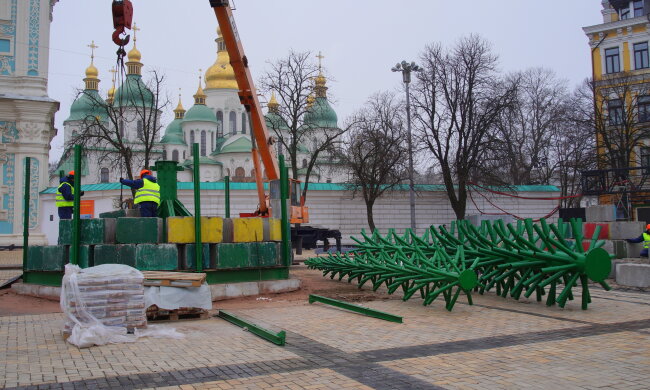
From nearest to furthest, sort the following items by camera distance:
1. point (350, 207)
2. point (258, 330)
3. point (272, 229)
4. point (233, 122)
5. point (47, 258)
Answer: point (258, 330) < point (47, 258) < point (272, 229) < point (350, 207) < point (233, 122)

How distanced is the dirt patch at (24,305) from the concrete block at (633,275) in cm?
1207

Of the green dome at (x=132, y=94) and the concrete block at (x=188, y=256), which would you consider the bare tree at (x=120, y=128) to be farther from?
the concrete block at (x=188, y=256)

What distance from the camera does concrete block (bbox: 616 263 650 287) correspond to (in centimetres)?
Result: 1313

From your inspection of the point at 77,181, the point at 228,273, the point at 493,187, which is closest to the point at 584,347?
the point at 228,273

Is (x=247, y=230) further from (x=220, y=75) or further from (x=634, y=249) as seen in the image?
(x=220, y=75)

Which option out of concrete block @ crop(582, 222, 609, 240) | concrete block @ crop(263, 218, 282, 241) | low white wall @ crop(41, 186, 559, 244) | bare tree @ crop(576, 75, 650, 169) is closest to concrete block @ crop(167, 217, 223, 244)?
concrete block @ crop(263, 218, 282, 241)

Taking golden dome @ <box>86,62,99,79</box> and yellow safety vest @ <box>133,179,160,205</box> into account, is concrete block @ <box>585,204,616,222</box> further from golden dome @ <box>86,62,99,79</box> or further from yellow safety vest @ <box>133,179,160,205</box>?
golden dome @ <box>86,62,99,79</box>

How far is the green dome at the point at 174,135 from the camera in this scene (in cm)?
7550

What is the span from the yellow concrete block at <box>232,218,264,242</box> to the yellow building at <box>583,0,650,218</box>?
3023cm

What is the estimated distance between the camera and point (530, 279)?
10.0 metres

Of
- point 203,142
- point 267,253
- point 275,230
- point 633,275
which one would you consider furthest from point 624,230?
point 203,142

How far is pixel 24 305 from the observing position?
11.1 m

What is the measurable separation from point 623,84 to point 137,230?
36.8 m

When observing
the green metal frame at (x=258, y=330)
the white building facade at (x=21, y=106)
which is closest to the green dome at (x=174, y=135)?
the white building facade at (x=21, y=106)
